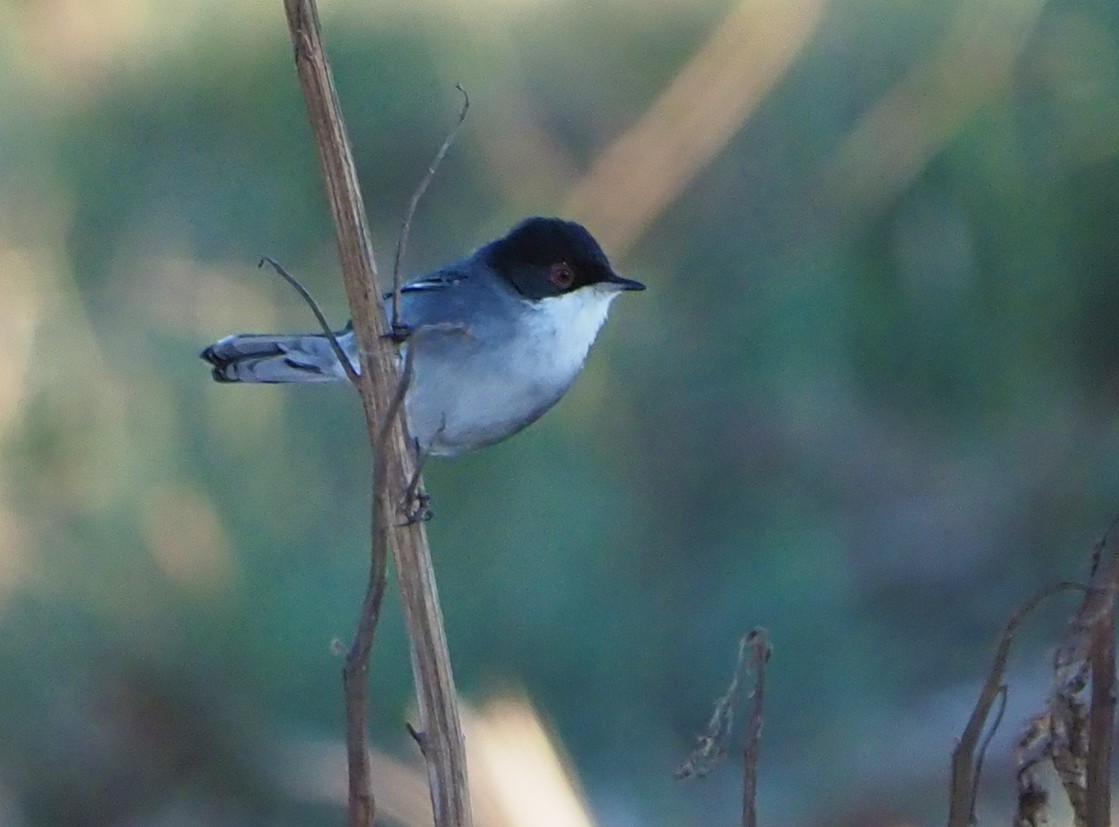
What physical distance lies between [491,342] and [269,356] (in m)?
0.31

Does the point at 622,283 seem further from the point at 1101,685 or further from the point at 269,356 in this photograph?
the point at 1101,685

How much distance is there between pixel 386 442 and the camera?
31.7 inches

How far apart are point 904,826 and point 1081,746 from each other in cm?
162

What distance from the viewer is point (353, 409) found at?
284 centimetres

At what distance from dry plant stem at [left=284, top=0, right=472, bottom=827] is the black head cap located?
3.47 feet

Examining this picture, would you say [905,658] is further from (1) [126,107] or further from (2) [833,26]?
(1) [126,107]

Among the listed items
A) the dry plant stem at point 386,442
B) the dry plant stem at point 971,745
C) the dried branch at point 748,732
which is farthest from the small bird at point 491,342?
the dry plant stem at point 971,745

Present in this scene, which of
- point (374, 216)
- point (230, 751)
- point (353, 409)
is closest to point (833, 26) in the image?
point (374, 216)

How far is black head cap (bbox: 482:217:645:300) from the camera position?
202cm

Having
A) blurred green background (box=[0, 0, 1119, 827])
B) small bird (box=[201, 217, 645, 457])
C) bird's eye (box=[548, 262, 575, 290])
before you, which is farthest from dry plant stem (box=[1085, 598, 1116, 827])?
blurred green background (box=[0, 0, 1119, 827])

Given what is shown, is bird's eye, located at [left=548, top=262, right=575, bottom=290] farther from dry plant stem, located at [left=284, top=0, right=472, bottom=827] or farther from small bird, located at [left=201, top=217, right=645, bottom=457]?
dry plant stem, located at [left=284, top=0, right=472, bottom=827]

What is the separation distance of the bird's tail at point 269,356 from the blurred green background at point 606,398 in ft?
1.63

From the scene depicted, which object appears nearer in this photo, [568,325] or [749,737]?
[749,737]

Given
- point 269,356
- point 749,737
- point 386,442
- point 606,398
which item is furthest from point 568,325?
point 749,737
